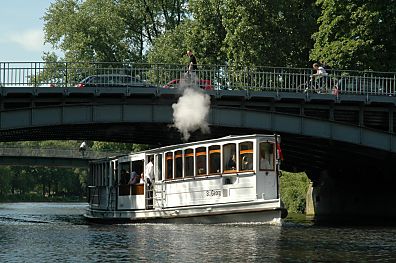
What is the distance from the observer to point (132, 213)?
4203 centimetres

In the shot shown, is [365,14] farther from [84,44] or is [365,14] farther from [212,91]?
[84,44]

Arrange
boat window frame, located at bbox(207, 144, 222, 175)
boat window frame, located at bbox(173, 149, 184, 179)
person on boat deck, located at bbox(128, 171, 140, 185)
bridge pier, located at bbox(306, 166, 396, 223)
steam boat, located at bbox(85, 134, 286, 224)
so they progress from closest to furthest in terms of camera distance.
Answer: steam boat, located at bbox(85, 134, 286, 224) → boat window frame, located at bbox(207, 144, 222, 175) → boat window frame, located at bbox(173, 149, 184, 179) → person on boat deck, located at bbox(128, 171, 140, 185) → bridge pier, located at bbox(306, 166, 396, 223)

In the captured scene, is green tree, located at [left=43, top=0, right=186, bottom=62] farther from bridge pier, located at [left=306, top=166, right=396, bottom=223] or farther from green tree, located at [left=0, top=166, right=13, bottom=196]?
green tree, located at [left=0, top=166, right=13, bottom=196]

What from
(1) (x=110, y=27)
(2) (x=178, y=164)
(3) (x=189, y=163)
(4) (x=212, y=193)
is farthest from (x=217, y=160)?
(1) (x=110, y=27)

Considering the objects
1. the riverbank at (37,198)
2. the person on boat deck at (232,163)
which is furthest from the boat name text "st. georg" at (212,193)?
the riverbank at (37,198)

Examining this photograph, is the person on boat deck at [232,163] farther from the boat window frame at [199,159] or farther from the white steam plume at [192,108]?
the white steam plume at [192,108]

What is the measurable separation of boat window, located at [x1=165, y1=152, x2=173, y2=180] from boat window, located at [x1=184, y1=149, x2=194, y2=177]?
1.11m

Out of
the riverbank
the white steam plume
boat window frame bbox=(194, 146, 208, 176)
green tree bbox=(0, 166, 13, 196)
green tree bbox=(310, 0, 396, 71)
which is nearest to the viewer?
boat window frame bbox=(194, 146, 208, 176)

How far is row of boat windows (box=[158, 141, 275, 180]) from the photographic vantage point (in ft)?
120

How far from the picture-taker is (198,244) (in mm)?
28422

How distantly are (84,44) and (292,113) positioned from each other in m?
35.1

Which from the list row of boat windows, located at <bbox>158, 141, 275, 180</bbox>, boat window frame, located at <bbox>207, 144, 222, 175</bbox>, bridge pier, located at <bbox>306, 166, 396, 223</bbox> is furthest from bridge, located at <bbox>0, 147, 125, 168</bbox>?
boat window frame, located at <bbox>207, 144, 222, 175</bbox>

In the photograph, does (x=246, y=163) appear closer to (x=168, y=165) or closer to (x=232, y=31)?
(x=168, y=165)

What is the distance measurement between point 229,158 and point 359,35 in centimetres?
1990
